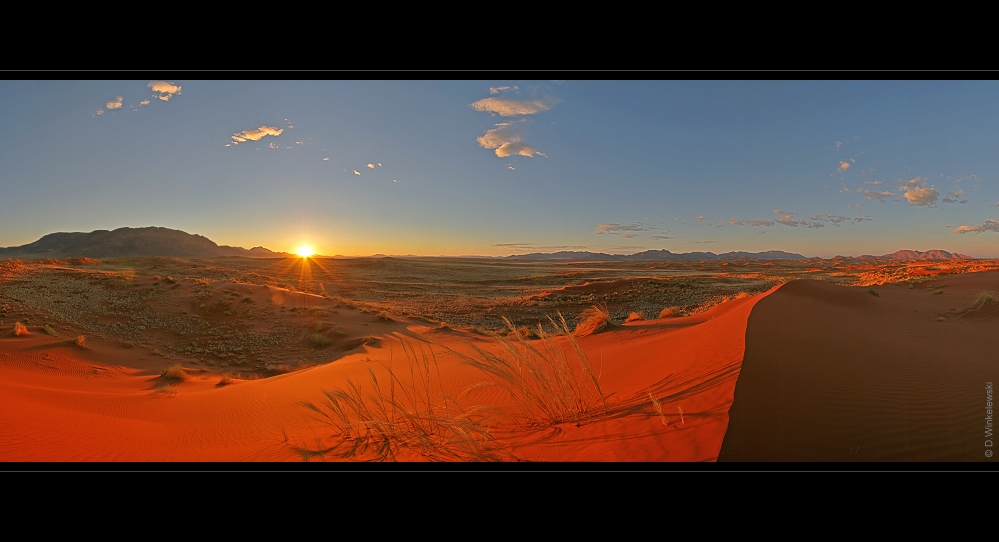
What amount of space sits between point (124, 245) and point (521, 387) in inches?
2892

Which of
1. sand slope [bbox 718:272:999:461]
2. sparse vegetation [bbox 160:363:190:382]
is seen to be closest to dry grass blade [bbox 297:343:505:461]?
sand slope [bbox 718:272:999:461]

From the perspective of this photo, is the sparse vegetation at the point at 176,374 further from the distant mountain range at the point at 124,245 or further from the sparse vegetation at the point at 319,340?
the distant mountain range at the point at 124,245

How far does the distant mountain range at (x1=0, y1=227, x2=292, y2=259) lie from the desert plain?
39.8 meters

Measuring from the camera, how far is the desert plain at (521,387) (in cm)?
315

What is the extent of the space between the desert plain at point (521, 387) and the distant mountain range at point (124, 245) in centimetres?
3983

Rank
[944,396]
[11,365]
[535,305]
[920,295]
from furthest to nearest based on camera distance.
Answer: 1. [535,305]
2. [920,295]
3. [11,365]
4. [944,396]

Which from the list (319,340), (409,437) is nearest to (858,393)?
(409,437)

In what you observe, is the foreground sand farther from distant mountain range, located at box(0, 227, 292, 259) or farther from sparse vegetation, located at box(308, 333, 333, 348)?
distant mountain range, located at box(0, 227, 292, 259)

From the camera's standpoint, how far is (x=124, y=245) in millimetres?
54656

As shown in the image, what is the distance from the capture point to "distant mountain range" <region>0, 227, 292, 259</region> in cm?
4314
